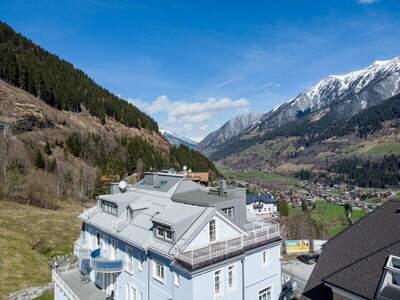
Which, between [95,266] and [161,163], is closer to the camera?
[95,266]

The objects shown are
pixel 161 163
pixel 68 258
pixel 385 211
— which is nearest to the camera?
pixel 385 211

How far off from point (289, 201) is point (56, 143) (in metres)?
129

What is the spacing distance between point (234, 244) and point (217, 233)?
1.41 metres

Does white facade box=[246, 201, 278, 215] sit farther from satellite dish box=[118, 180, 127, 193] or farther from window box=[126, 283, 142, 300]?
window box=[126, 283, 142, 300]

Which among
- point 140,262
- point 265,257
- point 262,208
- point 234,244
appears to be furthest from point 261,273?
point 262,208

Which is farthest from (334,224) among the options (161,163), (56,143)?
(56,143)

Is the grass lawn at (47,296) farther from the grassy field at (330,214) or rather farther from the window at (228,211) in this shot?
the grassy field at (330,214)

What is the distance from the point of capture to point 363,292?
51.8 ft

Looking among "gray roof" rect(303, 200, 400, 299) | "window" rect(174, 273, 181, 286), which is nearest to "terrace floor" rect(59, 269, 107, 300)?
"window" rect(174, 273, 181, 286)

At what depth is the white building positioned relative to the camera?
69.0ft

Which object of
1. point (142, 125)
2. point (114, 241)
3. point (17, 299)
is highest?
point (142, 125)

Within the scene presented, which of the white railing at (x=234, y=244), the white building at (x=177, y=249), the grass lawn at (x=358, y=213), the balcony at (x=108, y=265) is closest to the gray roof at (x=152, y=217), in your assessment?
the white building at (x=177, y=249)

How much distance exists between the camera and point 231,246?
74.4 ft

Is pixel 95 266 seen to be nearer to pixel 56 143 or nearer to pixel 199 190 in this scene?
pixel 199 190
